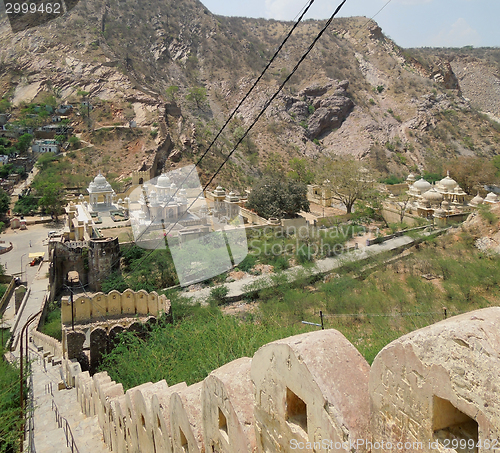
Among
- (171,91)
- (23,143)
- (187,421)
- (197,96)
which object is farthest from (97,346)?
(197,96)

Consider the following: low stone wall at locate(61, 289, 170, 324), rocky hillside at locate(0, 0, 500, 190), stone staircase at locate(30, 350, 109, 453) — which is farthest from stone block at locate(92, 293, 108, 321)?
rocky hillside at locate(0, 0, 500, 190)

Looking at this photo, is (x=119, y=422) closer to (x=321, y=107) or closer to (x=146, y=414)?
(x=146, y=414)

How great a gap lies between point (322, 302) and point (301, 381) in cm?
1229

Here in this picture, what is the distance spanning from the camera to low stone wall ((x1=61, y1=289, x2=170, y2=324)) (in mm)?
12828

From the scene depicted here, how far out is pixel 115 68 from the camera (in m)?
49.4

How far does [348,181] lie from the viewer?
2920cm

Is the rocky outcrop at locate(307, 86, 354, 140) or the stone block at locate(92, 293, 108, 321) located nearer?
the stone block at locate(92, 293, 108, 321)

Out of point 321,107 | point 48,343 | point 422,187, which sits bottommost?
point 48,343

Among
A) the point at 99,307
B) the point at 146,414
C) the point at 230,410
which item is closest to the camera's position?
Result: the point at 230,410

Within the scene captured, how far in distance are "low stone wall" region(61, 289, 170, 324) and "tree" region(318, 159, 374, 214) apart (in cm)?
1891

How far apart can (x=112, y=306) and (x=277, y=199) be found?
14640 mm

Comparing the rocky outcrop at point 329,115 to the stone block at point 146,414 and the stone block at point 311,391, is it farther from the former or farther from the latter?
the stone block at point 311,391

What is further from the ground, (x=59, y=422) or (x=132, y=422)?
(x=132, y=422)

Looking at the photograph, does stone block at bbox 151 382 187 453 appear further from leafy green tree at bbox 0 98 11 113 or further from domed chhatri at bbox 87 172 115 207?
leafy green tree at bbox 0 98 11 113
